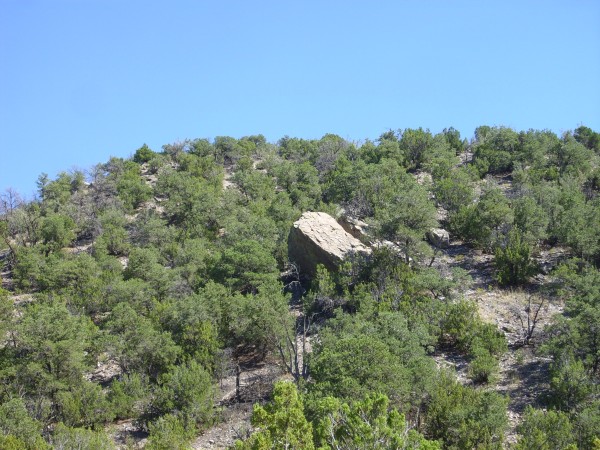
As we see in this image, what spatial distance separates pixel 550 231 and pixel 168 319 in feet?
68.1

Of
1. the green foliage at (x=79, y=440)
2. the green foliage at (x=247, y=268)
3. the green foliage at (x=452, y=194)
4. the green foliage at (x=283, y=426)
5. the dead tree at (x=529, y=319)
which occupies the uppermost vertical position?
the green foliage at (x=452, y=194)

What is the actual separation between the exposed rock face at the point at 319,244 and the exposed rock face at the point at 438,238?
508 cm

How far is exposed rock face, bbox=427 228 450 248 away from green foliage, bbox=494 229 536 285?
460cm

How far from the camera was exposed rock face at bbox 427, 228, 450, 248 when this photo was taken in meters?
36.3

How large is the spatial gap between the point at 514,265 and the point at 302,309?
1078 centimetres

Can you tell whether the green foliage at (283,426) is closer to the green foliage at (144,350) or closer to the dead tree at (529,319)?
the green foliage at (144,350)

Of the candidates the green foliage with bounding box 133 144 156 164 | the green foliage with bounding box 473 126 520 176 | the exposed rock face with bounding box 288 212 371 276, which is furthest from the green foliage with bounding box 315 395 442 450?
the green foliage with bounding box 133 144 156 164

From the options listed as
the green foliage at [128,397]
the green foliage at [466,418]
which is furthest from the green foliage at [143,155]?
the green foliage at [466,418]

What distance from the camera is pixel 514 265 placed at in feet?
103

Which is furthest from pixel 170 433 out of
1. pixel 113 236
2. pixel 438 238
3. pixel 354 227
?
pixel 113 236

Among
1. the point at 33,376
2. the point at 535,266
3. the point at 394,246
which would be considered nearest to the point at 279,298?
the point at 394,246

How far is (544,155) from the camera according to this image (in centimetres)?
5084

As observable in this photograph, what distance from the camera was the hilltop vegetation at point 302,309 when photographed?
20.0 m

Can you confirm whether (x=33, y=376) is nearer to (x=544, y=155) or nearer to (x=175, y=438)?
(x=175, y=438)
